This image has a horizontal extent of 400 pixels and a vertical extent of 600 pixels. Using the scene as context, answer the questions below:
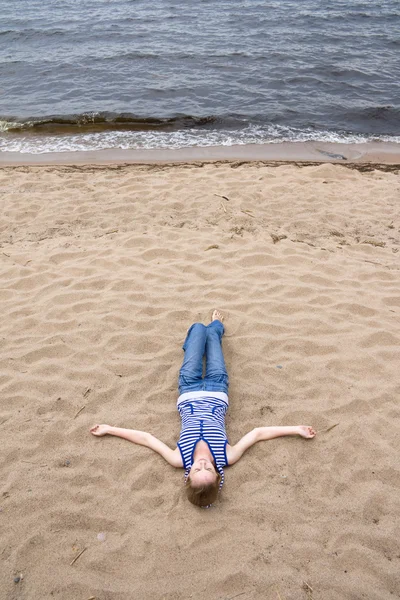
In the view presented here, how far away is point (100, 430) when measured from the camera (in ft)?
12.0

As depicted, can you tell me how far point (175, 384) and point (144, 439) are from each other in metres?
0.68

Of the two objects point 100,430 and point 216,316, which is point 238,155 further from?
point 100,430

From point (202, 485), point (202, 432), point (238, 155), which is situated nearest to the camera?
point (202, 485)

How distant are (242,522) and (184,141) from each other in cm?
850

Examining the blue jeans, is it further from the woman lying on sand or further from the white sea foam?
the white sea foam

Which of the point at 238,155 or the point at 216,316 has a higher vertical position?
the point at 238,155

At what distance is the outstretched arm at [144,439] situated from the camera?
342cm

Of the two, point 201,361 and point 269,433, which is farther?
point 201,361

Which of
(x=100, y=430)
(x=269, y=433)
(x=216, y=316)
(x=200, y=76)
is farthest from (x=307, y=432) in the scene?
(x=200, y=76)

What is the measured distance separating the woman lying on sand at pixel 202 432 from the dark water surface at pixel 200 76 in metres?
6.92

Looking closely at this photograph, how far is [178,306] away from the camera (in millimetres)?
4941

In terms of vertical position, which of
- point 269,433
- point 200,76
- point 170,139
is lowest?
point 269,433

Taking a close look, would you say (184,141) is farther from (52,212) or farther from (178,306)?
(178,306)

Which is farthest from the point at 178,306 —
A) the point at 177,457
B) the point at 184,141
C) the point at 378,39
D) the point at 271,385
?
the point at 378,39
